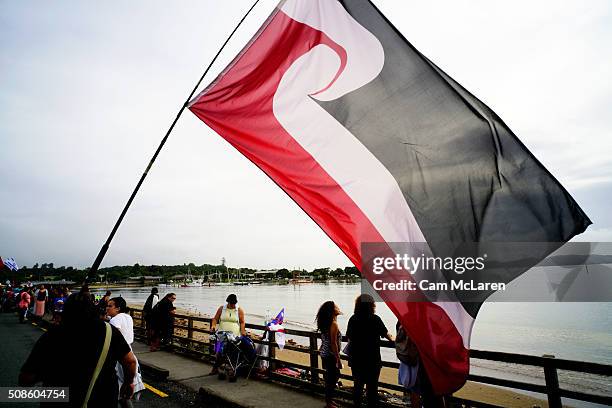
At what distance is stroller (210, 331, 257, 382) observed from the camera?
7391 mm

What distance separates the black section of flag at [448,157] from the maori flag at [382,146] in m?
0.01

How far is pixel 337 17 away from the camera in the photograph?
4.54 metres

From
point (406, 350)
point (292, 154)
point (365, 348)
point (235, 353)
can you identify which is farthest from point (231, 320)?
point (292, 154)

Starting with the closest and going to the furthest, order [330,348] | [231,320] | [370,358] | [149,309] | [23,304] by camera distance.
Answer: [370,358] → [330,348] → [231,320] → [149,309] → [23,304]

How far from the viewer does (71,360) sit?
2932mm

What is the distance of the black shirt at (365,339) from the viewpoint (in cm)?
509

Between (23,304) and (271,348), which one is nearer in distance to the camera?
(271,348)

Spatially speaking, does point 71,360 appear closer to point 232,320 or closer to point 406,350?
point 406,350

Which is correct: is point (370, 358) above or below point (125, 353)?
below

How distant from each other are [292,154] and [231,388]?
4776 mm

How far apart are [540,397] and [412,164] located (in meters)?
14.2

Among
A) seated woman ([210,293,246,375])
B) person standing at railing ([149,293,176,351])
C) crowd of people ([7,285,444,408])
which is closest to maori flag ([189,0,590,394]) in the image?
crowd of people ([7,285,444,408])

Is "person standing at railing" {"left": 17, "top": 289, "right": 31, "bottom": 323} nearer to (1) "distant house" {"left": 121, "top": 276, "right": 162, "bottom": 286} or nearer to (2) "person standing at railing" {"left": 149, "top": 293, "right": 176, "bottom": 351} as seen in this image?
(2) "person standing at railing" {"left": 149, "top": 293, "right": 176, "bottom": 351}

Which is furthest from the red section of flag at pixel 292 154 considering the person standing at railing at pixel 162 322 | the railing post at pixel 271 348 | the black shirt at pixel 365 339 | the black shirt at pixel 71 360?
the person standing at railing at pixel 162 322
